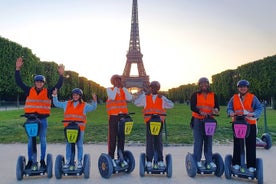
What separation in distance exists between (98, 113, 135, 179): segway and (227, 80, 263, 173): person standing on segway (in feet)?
6.34

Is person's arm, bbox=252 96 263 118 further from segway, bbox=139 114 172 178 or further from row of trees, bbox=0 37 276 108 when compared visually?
row of trees, bbox=0 37 276 108

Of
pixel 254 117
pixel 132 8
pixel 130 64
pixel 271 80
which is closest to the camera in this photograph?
pixel 254 117

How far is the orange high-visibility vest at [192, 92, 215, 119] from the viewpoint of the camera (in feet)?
Answer: 21.7

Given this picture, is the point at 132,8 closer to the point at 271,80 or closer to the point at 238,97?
the point at 271,80

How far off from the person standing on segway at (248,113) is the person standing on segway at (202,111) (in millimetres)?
367

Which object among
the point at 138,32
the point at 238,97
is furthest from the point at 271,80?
the point at 138,32

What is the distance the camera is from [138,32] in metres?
83.1

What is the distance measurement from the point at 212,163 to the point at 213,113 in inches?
37.4

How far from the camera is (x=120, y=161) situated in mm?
6863

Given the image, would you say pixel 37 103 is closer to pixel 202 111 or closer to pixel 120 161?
pixel 120 161

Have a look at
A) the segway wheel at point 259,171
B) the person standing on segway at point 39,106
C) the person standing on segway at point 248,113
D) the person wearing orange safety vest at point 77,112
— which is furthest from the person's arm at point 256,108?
the person standing on segway at point 39,106

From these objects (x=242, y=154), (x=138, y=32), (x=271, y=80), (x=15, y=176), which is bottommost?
(x=15, y=176)

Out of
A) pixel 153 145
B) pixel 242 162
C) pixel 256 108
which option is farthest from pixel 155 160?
pixel 256 108

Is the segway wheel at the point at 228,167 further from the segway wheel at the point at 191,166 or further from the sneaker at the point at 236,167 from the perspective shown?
the segway wheel at the point at 191,166
